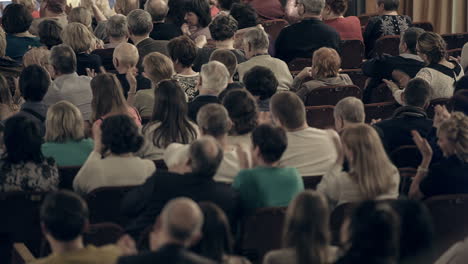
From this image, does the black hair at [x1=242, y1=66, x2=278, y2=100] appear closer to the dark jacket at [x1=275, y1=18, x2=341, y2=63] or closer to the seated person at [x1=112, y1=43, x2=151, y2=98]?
the seated person at [x1=112, y1=43, x2=151, y2=98]

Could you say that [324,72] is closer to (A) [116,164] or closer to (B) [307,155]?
(B) [307,155]

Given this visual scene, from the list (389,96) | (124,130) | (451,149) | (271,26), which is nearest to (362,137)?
(451,149)

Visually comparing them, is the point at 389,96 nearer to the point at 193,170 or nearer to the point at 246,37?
the point at 246,37

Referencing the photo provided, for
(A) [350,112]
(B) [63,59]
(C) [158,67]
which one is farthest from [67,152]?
(A) [350,112]

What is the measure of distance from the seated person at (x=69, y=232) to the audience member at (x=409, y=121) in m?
2.67

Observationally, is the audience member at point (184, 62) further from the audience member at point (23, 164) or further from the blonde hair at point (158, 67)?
the audience member at point (23, 164)

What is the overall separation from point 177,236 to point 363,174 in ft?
5.02

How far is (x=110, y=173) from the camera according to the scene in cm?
535

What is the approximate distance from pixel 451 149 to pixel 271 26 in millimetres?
5207

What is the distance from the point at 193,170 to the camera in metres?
4.76

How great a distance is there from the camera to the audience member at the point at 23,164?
5348 mm

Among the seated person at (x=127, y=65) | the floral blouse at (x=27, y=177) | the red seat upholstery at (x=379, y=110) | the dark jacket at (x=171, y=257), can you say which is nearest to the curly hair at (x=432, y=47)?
the red seat upholstery at (x=379, y=110)

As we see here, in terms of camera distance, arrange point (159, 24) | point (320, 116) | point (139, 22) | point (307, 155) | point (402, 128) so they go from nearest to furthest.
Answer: point (307, 155), point (402, 128), point (320, 116), point (139, 22), point (159, 24)

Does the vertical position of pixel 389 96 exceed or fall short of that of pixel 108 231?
it falls short
